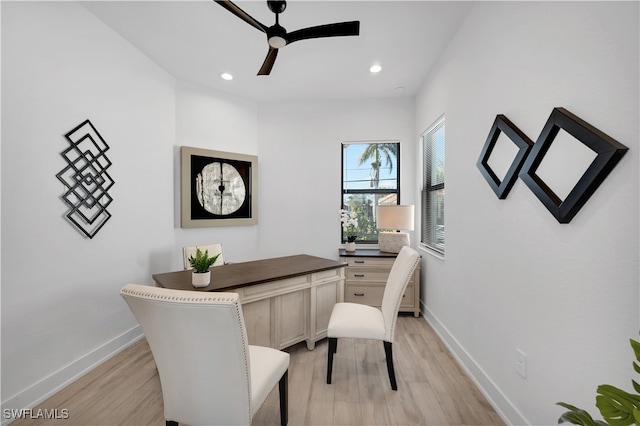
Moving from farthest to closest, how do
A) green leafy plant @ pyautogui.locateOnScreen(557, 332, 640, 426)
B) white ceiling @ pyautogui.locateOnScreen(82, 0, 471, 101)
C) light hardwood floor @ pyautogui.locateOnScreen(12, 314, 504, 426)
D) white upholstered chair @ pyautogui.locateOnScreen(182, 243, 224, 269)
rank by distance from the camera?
white upholstered chair @ pyautogui.locateOnScreen(182, 243, 224, 269)
white ceiling @ pyautogui.locateOnScreen(82, 0, 471, 101)
light hardwood floor @ pyautogui.locateOnScreen(12, 314, 504, 426)
green leafy plant @ pyautogui.locateOnScreen(557, 332, 640, 426)

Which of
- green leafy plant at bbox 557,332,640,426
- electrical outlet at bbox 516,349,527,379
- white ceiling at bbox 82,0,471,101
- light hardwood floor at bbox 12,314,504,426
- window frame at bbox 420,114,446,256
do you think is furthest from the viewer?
window frame at bbox 420,114,446,256

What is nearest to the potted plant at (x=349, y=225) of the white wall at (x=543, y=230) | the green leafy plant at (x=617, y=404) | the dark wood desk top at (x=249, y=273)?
the dark wood desk top at (x=249, y=273)

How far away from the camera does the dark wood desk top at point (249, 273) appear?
196 centimetres

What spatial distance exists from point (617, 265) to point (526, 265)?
0.49m

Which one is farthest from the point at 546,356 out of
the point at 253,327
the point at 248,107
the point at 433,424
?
the point at 248,107

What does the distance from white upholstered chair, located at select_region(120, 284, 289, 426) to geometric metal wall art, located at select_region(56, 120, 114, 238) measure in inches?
60.5

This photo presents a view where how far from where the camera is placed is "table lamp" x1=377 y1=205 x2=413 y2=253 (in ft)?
11.1

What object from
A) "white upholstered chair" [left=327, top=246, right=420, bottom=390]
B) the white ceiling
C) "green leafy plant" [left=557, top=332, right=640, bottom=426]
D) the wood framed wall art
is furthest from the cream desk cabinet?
"green leafy plant" [left=557, top=332, right=640, bottom=426]

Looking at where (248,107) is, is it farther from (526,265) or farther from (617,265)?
(617,265)

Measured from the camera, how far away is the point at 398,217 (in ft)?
11.1

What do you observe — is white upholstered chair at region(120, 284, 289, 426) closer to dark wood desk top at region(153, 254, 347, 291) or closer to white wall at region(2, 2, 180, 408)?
dark wood desk top at region(153, 254, 347, 291)

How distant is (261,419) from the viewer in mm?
1698

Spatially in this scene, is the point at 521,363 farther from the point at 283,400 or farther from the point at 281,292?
the point at 281,292

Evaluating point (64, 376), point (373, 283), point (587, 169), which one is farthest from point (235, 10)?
point (373, 283)
